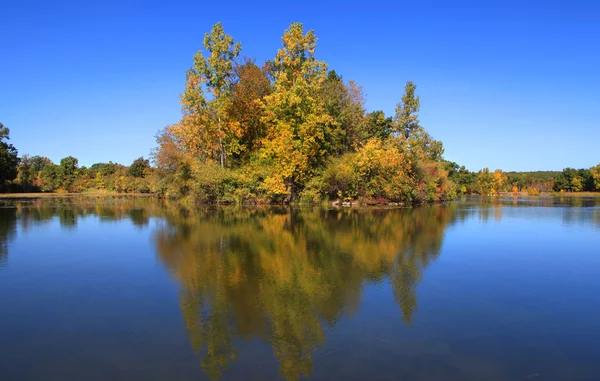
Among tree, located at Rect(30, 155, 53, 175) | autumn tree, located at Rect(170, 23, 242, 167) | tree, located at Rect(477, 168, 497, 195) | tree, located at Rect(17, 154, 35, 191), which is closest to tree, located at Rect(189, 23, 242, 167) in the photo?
autumn tree, located at Rect(170, 23, 242, 167)

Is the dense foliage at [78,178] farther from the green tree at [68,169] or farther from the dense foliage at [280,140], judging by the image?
the dense foliage at [280,140]

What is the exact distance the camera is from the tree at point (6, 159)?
56.3 m

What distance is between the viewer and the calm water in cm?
525

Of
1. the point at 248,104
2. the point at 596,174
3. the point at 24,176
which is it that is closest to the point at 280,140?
the point at 248,104

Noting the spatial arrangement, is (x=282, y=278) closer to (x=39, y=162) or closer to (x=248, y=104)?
(x=248, y=104)

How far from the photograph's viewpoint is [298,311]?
729 cm

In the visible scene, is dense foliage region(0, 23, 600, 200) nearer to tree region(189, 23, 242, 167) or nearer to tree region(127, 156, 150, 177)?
tree region(189, 23, 242, 167)

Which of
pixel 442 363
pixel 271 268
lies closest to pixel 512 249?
pixel 271 268

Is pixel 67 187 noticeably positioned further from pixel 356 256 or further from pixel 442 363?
pixel 442 363

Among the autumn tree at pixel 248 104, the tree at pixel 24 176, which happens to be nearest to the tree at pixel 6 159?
Result: the tree at pixel 24 176

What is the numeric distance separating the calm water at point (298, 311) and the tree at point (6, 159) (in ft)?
173

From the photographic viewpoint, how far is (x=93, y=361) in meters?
5.39

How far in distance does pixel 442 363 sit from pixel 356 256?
6992 mm

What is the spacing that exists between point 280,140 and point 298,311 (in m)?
27.5
